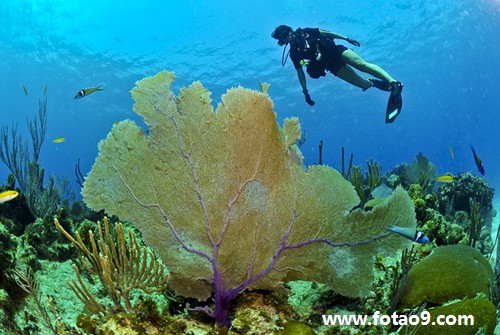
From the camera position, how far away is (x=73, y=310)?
349cm

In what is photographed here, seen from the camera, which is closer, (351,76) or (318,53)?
(318,53)

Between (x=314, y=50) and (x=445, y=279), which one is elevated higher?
(x=314, y=50)

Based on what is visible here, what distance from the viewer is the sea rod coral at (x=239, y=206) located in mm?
2916

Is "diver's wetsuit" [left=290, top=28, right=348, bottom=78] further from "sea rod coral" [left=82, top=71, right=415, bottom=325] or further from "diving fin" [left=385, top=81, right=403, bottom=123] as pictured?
"sea rod coral" [left=82, top=71, right=415, bottom=325]

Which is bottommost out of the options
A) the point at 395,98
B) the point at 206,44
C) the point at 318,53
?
the point at 395,98

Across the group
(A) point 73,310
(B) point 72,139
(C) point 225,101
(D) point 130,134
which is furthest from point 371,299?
(B) point 72,139

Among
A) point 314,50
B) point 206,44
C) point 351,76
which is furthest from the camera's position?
point 206,44

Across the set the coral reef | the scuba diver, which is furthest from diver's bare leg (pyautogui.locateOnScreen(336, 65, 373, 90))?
the coral reef

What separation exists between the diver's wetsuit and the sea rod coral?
22.8ft

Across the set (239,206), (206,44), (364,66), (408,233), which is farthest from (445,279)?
(206,44)

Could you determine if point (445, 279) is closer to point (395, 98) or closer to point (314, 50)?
point (395, 98)

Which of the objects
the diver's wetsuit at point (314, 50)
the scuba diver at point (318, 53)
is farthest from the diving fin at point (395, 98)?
the diver's wetsuit at point (314, 50)

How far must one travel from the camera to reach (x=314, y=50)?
9.39 meters

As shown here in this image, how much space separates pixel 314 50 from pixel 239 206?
25.0 feet
